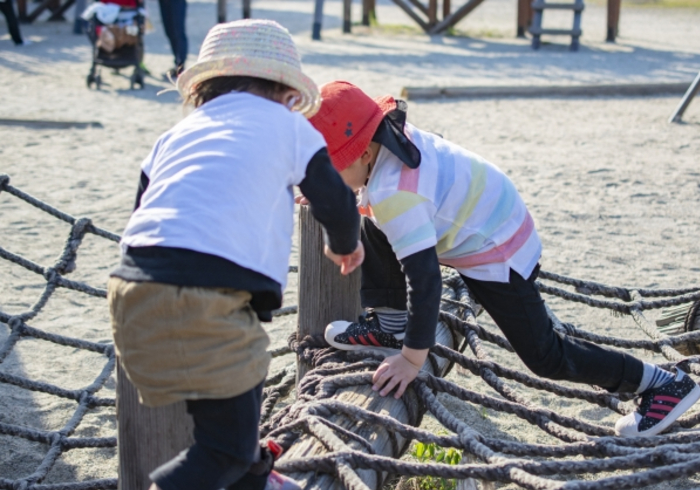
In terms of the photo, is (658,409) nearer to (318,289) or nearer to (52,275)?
(318,289)

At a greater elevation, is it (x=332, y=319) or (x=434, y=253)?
(x=434, y=253)

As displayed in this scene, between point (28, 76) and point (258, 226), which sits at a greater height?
point (258, 226)

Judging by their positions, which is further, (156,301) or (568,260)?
(568,260)

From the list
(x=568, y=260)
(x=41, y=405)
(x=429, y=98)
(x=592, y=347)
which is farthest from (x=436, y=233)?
(x=429, y=98)

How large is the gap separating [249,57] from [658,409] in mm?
1198

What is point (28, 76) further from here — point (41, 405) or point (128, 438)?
point (128, 438)

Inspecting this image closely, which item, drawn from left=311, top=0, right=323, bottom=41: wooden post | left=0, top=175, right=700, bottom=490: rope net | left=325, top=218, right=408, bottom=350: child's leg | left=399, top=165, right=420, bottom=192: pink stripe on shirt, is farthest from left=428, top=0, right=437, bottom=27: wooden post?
left=399, top=165, right=420, bottom=192: pink stripe on shirt

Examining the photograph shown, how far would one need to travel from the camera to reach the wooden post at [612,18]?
11453 mm

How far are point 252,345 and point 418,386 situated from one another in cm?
69

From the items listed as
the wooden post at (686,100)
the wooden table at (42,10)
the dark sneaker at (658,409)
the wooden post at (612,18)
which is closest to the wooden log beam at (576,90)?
the wooden post at (686,100)

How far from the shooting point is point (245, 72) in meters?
1.47

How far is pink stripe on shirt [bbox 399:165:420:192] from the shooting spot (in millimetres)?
1828

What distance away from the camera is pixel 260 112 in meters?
1.42

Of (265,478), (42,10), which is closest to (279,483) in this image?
(265,478)
